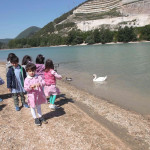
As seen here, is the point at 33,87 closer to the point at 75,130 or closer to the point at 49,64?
the point at 49,64

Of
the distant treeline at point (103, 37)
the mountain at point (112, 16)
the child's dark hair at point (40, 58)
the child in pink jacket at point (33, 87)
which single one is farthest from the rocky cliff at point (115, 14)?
the child in pink jacket at point (33, 87)

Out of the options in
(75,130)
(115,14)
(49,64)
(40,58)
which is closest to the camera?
(75,130)

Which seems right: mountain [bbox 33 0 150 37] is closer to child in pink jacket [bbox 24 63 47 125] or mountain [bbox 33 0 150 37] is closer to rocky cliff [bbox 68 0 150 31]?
rocky cliff [bbox 68 0 150 31]

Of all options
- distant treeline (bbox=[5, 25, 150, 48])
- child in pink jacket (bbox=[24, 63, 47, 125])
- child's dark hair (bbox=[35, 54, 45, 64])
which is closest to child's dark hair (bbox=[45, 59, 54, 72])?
child's dark hair (bbox=[35, 54, 45, 64])

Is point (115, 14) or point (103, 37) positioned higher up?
point (115, 14)

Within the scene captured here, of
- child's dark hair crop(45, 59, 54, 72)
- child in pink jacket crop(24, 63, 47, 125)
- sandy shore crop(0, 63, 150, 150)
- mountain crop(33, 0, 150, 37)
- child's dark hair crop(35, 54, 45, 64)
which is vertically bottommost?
sandy shore crop(0, 63, 150, 150)

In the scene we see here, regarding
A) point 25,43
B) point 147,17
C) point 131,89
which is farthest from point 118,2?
point 131,89

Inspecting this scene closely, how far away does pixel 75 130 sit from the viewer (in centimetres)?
484

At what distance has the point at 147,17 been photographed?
322 feet

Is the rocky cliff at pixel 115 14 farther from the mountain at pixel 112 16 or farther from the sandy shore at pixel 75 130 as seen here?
the sandy shore at pixel 75 130

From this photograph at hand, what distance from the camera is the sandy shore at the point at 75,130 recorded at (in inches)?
167

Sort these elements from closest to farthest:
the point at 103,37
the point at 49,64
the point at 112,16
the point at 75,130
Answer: the point at 75,130
the point at 49,64
the point at 103,37
the point at 112,16

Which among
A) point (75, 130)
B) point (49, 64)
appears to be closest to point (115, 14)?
point (49, 64)

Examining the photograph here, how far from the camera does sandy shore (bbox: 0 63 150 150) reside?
425cm
